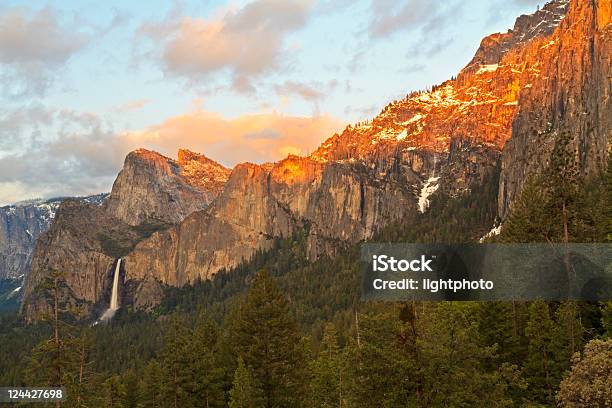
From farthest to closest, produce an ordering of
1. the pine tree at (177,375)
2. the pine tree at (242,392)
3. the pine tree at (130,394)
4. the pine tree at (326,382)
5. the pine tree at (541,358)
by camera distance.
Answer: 1. the pine tree at (130,394)
2. the pine tree at (326,382)
3. the pine tree at (177,375)
4. the pine tree at (541,358)
5. the pine tree at (242,392)

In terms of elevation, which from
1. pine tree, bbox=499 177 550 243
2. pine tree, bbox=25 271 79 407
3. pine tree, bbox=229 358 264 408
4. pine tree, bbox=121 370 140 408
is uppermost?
pine tree, bbox=499 177 550 243

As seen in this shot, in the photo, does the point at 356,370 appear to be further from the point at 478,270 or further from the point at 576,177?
the point at 576,177

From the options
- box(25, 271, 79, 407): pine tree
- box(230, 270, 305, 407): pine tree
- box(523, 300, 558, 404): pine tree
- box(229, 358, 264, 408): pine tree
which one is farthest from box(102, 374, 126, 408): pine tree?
box(523, 300, 558, 404): pine tree

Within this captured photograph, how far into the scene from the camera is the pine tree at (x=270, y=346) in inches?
1935

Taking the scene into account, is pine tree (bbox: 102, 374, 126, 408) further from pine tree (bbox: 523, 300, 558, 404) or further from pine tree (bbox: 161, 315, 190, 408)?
pine tree (bbox: 523, 300, 558, 404)

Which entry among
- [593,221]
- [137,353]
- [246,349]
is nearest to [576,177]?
[593,221]

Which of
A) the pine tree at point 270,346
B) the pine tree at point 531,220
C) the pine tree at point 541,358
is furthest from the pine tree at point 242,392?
the pine tree at point 531,220

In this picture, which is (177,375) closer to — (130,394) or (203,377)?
(203,377)

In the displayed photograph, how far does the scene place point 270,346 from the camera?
49594 millimetres

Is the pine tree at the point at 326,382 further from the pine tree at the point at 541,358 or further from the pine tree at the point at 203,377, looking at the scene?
the pine tree at the point at 541,358

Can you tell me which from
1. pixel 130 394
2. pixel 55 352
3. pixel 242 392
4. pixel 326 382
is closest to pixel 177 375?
pixel 242 392

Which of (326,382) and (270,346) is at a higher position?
(270,346)

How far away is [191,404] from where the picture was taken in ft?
162

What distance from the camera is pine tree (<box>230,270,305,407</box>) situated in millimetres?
49156
